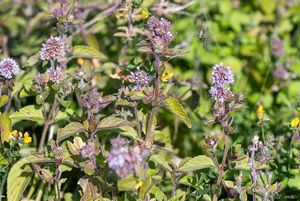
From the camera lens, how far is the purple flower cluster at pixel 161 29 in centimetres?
165

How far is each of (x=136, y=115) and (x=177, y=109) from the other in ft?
0.58

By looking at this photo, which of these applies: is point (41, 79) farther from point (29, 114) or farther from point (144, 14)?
point (144, 14)

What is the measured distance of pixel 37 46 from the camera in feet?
9.48

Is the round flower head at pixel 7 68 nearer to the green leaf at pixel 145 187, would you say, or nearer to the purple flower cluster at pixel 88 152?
the purple flower cluster at pixel 88 152

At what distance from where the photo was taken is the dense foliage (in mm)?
1698

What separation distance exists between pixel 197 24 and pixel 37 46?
917mm

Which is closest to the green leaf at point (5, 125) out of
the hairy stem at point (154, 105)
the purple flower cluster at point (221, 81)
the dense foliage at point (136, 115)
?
the dense foliage at point (136, 115)

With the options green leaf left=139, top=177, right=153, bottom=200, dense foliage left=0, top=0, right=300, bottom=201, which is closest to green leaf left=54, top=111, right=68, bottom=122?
dense foliage left=0, top=0, right=300, bottom=201

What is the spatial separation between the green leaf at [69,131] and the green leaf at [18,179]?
0.20 meters

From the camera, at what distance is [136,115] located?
6.13 feet

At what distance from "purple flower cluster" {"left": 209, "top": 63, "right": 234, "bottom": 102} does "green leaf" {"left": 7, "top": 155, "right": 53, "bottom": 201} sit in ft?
2.17

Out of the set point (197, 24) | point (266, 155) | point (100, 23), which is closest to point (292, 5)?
point (197, 24)

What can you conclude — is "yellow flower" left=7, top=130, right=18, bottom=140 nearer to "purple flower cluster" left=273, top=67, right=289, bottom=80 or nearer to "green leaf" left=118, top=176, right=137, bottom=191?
"green leaf" left=118, top=176, right=137, bottom=191

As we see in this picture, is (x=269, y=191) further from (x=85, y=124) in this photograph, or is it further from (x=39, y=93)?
(x=39, y=93)
